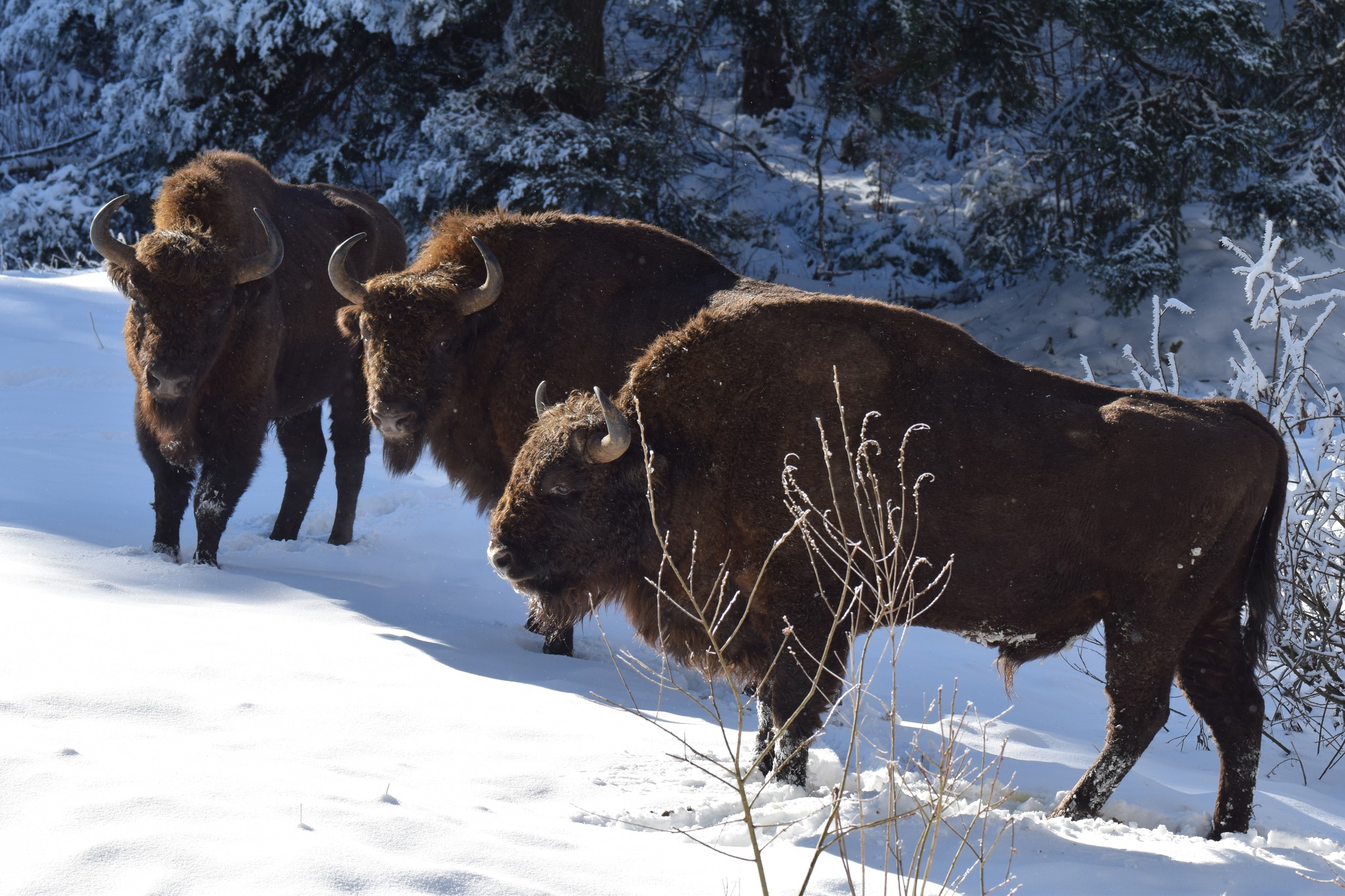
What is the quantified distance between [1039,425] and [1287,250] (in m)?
9.77

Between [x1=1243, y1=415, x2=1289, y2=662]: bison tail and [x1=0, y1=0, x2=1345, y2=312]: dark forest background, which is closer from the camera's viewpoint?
[x1=1243, y1=415, x2=1289, y2=662]: bison tail

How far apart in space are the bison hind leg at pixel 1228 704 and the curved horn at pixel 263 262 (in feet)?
16.4

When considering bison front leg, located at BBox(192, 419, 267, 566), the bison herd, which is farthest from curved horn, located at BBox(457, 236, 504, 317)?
bison front leg, located at BBox(192, 419, 267, 566)

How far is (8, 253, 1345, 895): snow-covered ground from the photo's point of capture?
2.54 meters

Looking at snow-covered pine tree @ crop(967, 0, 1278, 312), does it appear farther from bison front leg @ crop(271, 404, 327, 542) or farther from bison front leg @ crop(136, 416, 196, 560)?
bison front leg @ crop(136, 416, 196, 560)

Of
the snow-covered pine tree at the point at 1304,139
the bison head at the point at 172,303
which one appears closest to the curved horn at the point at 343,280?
the bison head at the point at 172,303

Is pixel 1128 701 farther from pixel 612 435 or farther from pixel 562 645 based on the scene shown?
pixel 562 645

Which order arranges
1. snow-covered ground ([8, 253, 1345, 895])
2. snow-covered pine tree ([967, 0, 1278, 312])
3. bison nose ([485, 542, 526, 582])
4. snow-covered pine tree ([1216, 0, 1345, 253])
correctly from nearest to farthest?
snow-covered ground ([8, 253, 1345, 895]) → bison nose ([485, 542, 526, 582]) → snow-covered pine tree ([967, 0, 1278, 312]) → snow-covered pine tree ([1216, 0, 1345, 253])

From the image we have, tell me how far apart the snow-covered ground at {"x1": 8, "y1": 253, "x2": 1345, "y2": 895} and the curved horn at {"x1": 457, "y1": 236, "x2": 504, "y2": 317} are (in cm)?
159

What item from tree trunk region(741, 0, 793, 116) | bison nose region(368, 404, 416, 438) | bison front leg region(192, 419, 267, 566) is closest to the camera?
bison nose region(368, 404, 416, 438)

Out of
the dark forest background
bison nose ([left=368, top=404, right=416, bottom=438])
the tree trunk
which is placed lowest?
bison nose ([left=368, top=404, right=416, bottom=438])

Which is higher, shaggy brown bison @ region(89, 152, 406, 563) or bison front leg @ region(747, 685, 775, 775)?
shaggy brown bison @ region(89, 152, 406, 563)

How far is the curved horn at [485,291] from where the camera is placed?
552 cm

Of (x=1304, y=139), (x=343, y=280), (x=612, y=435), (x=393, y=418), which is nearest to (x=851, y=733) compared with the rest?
(x=612, y=435)
